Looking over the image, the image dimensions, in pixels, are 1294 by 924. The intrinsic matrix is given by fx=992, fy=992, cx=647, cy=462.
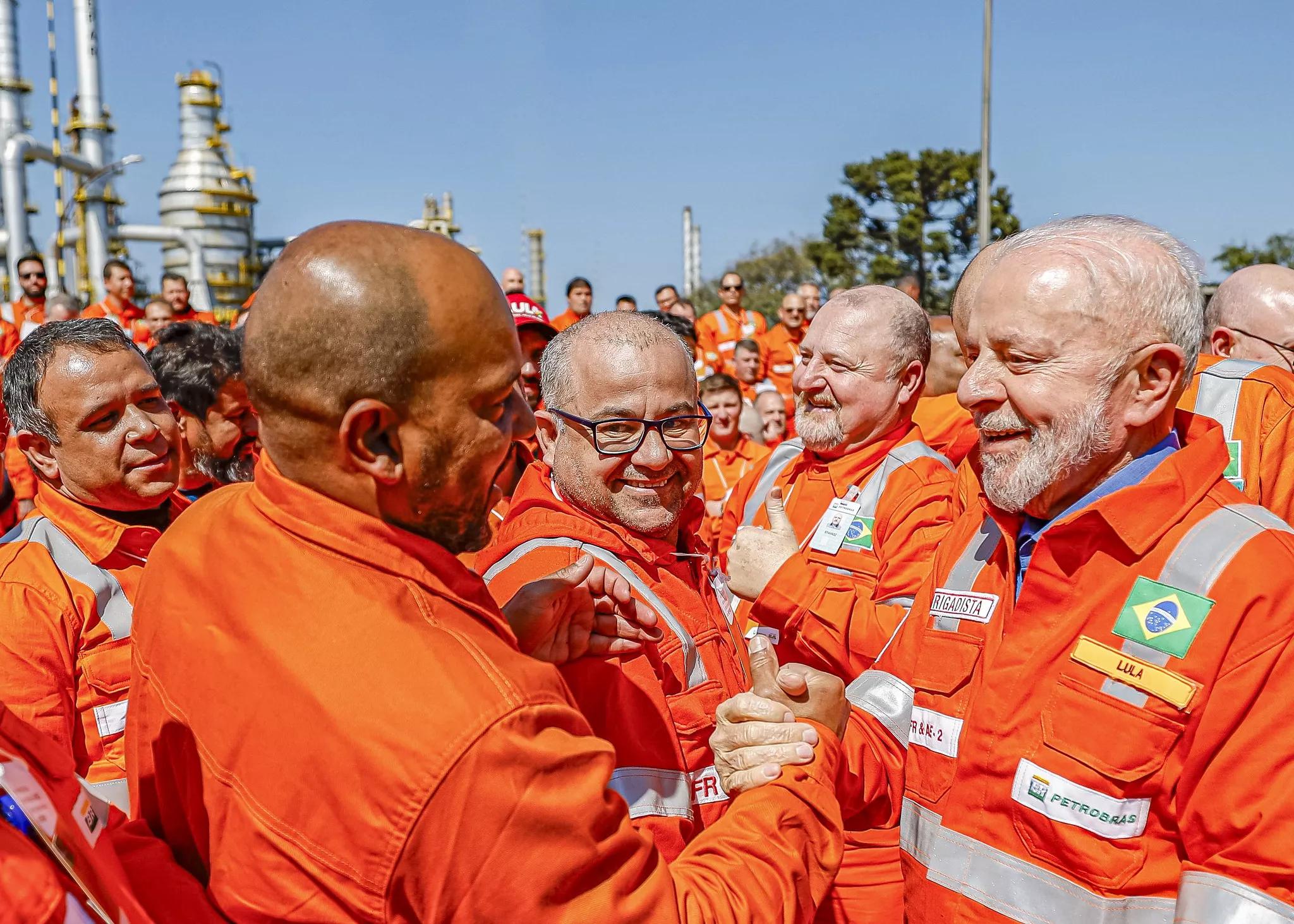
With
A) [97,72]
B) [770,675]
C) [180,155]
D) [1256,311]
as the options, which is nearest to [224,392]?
[770,675]

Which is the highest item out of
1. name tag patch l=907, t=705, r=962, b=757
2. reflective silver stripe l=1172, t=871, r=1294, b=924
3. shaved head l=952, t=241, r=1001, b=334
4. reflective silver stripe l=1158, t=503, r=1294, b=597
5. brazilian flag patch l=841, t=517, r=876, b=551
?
shaved head l=952, t=241, r=1001, b=334

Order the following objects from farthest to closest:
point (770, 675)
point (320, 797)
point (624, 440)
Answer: point (624, 440) → point (770, 675) → point (320, 797)

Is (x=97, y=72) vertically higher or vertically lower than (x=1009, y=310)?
higher

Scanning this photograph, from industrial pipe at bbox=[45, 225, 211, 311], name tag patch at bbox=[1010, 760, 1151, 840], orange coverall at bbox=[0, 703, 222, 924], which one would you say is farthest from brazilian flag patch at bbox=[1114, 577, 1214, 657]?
industrial pipe at bbox=[45, 225, 211, 311]

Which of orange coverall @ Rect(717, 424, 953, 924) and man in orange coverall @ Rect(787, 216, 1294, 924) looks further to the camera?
orange coverall @ Rect(717, 424, 953, 924)

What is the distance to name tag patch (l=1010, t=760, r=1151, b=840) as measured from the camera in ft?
6.67

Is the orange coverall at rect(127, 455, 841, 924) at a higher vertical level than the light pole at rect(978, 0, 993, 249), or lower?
lower

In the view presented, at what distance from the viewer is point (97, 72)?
34000mm

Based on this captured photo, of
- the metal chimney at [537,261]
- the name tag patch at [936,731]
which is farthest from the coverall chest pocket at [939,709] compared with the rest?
the metal chimney at [537,261]

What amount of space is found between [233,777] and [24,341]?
8.74ft

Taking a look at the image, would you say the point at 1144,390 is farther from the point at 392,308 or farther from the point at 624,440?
the point at 392,308

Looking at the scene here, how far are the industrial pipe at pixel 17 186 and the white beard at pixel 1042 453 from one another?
33.2 meters

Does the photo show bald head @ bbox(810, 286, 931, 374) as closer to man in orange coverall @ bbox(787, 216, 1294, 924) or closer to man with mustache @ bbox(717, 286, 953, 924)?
man with mustache @ bbox(717, 286, 953, 924)

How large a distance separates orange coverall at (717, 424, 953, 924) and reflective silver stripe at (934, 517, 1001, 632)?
817mm
